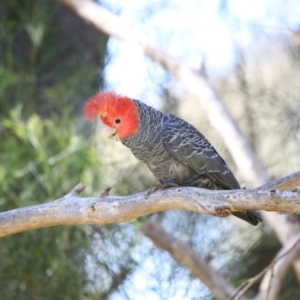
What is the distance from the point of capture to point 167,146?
7.42 feet

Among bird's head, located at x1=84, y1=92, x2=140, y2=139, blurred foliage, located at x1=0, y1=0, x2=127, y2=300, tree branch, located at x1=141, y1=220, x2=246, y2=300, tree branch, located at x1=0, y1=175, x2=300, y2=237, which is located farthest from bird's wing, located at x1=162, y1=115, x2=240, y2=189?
blurred foliage, located at x1=0, y1=0, x2=127, y2=300

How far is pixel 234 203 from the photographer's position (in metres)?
1.64

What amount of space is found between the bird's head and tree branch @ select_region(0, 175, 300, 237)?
27 cm

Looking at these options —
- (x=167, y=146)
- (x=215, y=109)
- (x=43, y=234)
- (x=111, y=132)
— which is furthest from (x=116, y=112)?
(x=43, y=234)

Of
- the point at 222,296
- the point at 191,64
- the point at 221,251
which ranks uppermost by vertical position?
the point at 191,64

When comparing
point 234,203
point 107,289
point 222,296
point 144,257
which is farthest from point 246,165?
point 234,203

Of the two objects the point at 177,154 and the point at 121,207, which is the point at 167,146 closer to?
the point at 177,154

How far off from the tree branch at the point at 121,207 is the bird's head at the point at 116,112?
0.88ft

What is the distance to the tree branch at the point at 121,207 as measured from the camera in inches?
64.9

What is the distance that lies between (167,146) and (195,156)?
3.9 inches

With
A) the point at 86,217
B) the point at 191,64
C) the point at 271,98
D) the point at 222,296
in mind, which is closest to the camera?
the point at 86,217

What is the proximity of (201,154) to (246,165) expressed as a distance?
0.56 meters

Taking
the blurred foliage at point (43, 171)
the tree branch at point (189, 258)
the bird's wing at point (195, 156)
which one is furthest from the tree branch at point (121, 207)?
the blurred foliage at point (43, 171)

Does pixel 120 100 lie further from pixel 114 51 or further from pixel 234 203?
pixel 114 51
